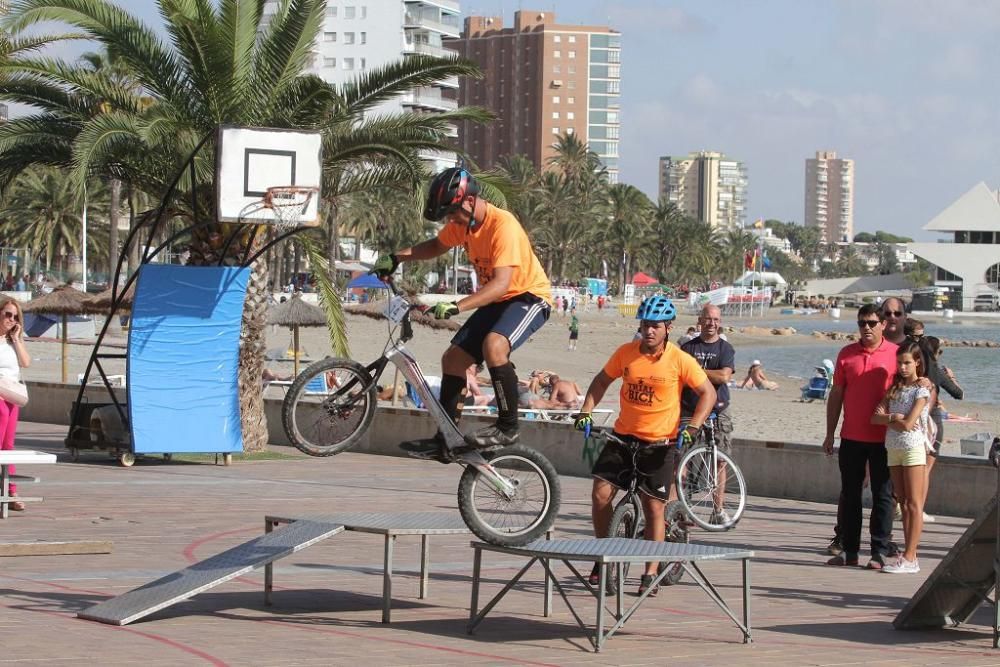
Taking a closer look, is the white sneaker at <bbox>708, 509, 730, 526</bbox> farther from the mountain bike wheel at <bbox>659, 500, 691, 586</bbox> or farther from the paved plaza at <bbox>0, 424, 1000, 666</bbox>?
the mountain bike wheel at <bbox>659, 500, 691, 586</bbox>

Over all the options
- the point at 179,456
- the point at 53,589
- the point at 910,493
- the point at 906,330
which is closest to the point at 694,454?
the point at 910,493

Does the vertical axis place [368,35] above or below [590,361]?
above

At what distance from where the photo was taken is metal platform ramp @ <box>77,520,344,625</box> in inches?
320

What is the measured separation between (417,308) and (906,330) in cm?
592

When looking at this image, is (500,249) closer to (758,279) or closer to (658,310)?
(658,310)

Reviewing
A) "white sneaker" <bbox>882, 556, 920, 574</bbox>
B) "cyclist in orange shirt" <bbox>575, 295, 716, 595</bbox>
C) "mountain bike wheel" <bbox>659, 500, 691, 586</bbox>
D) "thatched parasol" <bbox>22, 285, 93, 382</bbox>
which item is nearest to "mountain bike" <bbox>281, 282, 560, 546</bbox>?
"cyclist in orange shirt" <bbox>575, 295, 716, 595</bbox>

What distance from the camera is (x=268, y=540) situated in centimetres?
891

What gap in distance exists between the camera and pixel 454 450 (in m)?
8.70

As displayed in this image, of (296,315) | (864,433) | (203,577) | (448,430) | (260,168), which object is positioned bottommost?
(203,577)

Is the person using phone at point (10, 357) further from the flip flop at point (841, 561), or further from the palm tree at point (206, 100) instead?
the flip flop at point (841, 561)

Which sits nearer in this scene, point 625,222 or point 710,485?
point 710,485

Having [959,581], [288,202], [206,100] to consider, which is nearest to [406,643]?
[959,581]

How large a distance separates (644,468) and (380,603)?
199 centimetres

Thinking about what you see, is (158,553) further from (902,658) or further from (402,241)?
(402,241)
